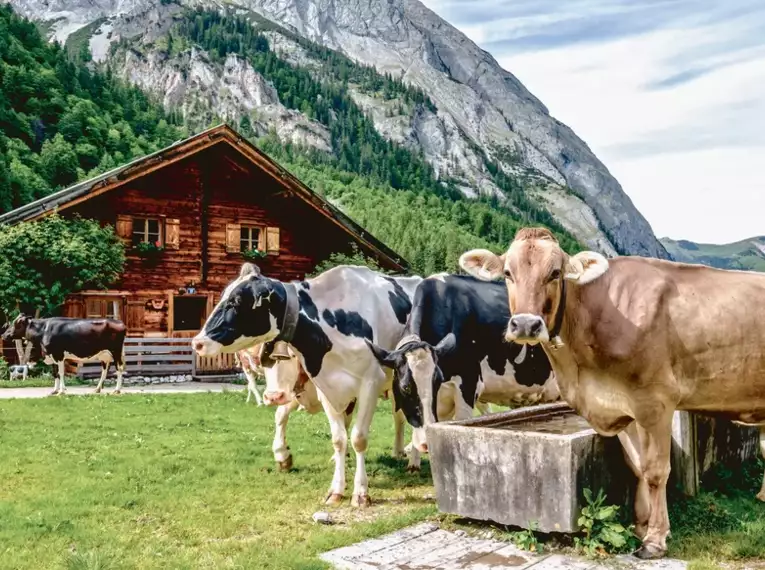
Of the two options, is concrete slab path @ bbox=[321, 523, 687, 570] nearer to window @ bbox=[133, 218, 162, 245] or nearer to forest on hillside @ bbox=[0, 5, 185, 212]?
window @ bbox=[133, 218, 162, 245]

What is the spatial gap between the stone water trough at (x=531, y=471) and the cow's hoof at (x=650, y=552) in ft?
1.47

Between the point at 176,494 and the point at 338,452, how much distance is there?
1.75m

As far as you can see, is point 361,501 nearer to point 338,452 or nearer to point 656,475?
point 338,452

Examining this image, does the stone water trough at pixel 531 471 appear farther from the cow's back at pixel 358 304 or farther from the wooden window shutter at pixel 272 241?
the wooden window shutter at pixel 272 241

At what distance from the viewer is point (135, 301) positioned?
23797 millimetres

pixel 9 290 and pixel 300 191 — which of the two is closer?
pixel 9 290

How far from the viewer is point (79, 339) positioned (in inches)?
721

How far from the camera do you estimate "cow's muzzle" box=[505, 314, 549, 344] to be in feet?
14.9

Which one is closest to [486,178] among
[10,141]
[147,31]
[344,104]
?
[344,104]

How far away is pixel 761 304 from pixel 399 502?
12.4 feet

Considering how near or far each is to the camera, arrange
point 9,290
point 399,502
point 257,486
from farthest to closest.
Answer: point 9,290 → point 257,486 → point 399,502

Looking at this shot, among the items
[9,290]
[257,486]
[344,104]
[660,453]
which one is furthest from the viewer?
[344,104]

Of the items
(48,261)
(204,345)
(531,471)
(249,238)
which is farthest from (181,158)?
(531,471)

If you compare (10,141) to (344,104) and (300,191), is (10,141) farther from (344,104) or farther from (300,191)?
(344,104)
